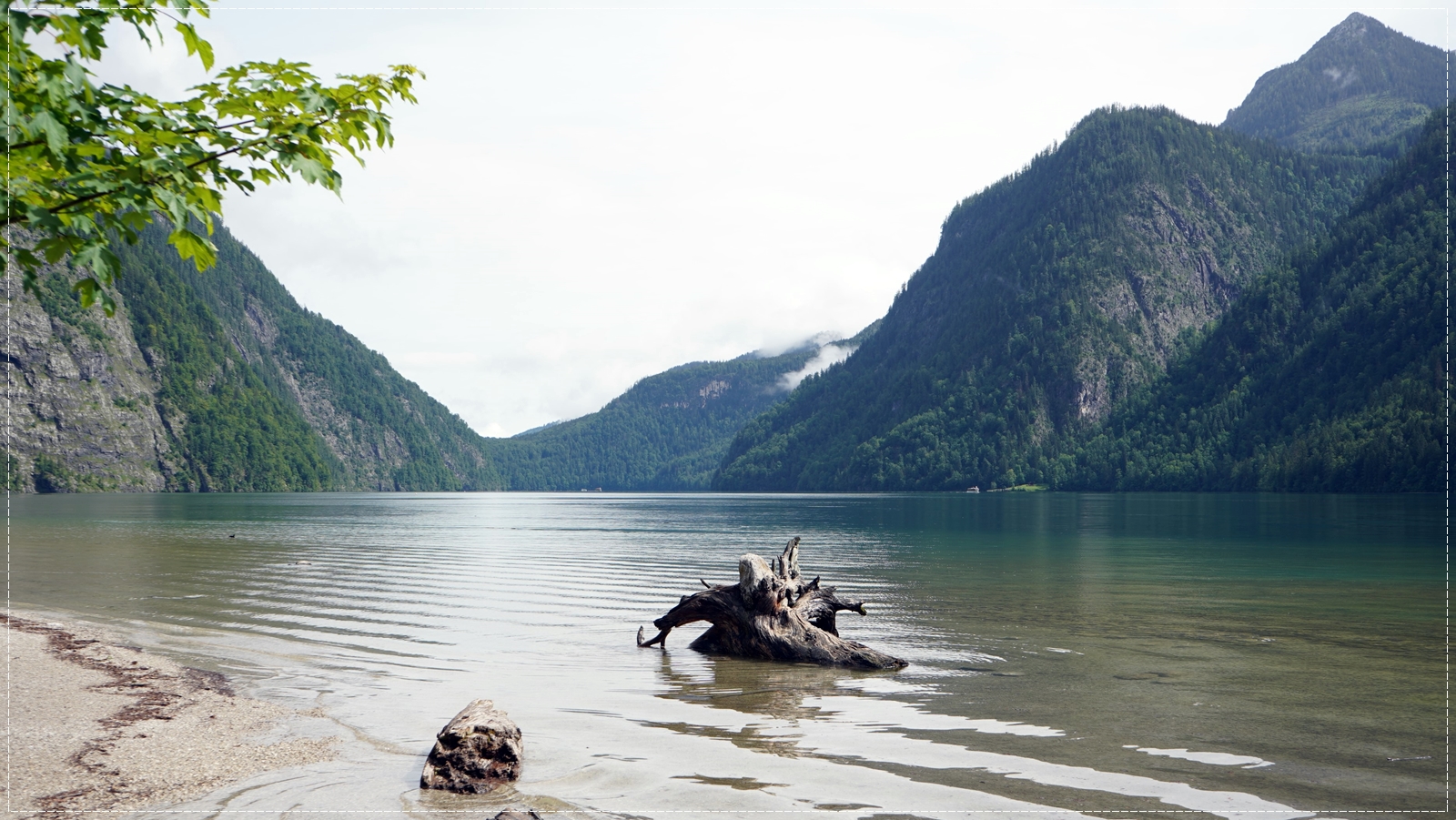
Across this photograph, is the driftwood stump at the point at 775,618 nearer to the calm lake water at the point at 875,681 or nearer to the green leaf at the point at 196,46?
the calm lake water at the point at 875,681

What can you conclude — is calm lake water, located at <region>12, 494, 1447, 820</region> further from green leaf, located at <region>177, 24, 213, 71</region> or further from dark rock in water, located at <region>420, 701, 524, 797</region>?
green leaf, located at <region>177, 24, 213, 71</region>

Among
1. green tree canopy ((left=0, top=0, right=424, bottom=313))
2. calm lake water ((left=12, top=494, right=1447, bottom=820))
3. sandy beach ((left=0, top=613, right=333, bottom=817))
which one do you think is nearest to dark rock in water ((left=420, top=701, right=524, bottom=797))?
calm lake water ((left=12, top=494, right=1447, bottom=820))

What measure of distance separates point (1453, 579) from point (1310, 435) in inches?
6928

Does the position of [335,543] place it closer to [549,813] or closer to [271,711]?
[271,711]

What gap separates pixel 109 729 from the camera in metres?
12.9

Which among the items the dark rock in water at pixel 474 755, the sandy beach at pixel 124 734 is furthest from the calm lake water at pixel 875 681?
the sandy beach at pixel 124 734

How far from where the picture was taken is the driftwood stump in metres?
19.1

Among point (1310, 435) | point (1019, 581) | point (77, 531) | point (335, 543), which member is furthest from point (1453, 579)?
point (1310, 435)

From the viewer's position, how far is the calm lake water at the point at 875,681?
10875mm

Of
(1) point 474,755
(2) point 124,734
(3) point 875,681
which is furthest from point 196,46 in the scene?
(3) point 875,681

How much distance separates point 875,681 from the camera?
1756cm

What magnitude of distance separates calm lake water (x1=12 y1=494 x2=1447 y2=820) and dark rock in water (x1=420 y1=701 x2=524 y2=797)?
0.88 ft

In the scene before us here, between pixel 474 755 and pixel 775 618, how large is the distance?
9.61m

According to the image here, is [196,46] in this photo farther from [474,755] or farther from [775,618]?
[775,618]
